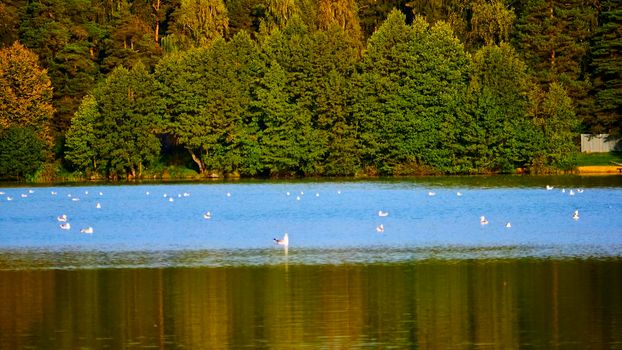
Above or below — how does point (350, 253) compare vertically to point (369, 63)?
below

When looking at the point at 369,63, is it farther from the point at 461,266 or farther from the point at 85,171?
the point at 461,266

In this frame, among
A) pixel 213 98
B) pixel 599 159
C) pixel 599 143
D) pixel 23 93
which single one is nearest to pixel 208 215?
pixel 213 98

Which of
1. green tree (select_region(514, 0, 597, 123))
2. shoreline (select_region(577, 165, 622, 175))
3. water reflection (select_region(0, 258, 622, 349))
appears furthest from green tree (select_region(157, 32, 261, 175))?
water reflection (select_region(0, 258, 622, 349))

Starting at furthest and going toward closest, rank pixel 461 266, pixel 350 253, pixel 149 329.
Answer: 1. pixel 350 253
2. pixel 461 266
3. pixel 149 329

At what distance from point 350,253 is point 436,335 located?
14.3m

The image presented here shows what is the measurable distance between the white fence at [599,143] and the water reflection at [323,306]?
62.1 metres

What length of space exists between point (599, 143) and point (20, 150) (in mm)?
41260

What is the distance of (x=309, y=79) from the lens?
301 ft

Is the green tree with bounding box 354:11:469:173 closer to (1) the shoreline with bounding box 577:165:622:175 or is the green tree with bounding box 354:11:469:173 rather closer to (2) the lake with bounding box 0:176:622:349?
(1) the shoreline with bounding box 577:165:622:175

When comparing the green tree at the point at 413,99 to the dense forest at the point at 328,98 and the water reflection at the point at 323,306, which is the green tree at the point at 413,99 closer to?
the dense forest at the point at 328,98

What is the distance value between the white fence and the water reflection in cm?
6213

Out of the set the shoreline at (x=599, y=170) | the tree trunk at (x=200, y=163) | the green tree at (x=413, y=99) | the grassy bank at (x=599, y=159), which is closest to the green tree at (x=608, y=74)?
the grassy bank at (x=599, y=159)

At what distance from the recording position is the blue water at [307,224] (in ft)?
121

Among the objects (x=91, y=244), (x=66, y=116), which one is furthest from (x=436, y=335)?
(x=66, y=116)
